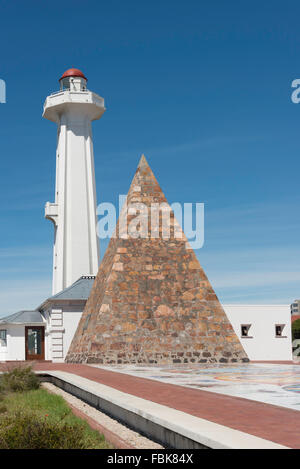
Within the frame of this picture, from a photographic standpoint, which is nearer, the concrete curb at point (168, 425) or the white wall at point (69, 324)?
the concrete curb at point (168, 425)

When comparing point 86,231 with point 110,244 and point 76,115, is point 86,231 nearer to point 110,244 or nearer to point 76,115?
point 76,115

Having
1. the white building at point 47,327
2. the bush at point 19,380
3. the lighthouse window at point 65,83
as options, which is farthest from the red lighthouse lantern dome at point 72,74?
the bush at point 19,380

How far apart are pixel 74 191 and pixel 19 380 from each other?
22.0m

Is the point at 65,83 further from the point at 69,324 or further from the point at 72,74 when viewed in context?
the point at 69,324

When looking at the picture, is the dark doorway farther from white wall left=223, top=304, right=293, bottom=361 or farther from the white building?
white wall left=223, top=304, right=293, bottom=361

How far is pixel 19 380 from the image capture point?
39.6 feet

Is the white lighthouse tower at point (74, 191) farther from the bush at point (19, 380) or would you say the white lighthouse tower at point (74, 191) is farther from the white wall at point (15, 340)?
the bush at point (19, 380)

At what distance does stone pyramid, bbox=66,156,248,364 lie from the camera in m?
18.2

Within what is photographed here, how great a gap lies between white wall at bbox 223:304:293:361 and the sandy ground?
18.8 meters

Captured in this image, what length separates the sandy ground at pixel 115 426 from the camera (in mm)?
5765

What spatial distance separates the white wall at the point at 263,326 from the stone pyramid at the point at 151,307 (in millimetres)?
8965

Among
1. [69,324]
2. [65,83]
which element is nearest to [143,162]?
[69,324]

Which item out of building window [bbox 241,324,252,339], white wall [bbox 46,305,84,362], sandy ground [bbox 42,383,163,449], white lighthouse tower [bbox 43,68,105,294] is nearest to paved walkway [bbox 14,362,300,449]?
sandy ground [bbox 42,383,163,449]
